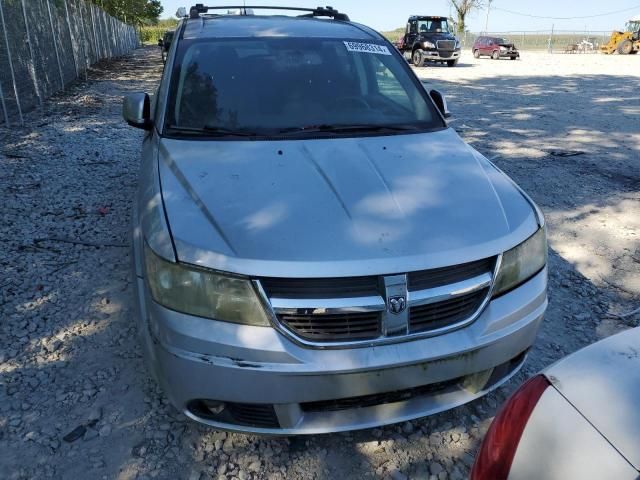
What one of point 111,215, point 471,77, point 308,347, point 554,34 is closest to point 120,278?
point 111,215

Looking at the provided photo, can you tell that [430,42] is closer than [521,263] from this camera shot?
No

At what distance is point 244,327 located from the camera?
5.90 feet

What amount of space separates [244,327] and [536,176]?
16.1 feet

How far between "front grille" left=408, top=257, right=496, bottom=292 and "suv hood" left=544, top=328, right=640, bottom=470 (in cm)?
62

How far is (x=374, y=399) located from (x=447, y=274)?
1.83ft

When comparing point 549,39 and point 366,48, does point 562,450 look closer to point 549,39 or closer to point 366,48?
point 366,48

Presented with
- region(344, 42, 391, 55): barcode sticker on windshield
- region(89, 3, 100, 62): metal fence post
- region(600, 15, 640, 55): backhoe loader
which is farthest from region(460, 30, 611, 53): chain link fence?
region(344, 42, 391, 55): barcode sticker on windshield

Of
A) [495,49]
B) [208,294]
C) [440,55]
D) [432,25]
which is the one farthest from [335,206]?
[495,49]

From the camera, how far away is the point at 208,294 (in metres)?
1.83

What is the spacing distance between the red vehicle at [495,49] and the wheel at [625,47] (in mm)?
7439

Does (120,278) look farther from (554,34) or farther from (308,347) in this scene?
(554,34)

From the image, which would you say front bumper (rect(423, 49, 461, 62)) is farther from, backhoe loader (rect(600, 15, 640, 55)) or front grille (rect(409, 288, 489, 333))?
front grille (rect(409, 288, 489, 333))

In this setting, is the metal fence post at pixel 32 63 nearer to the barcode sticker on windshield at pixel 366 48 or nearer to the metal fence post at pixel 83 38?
the metal fence post at pixel 83 38

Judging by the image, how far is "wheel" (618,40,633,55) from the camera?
109 feet
